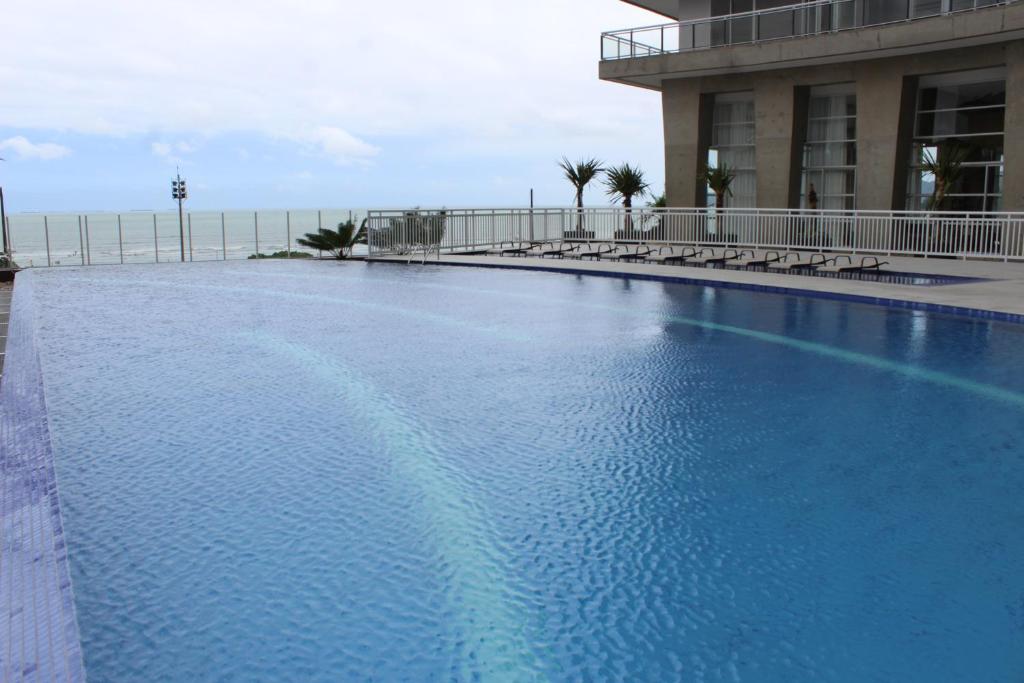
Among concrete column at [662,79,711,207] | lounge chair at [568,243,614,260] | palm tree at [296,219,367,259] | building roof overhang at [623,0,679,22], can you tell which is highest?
building roof overhang at [623,0,679,22]

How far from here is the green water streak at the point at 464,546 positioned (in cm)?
341

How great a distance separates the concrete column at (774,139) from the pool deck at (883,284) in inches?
244

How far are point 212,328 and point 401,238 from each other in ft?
37.6

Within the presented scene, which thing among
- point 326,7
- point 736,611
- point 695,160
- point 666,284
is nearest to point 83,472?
point 736,611

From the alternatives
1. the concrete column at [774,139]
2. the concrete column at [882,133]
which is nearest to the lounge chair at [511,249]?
the concrete column at [774,139]

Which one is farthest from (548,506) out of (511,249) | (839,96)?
(839,96)

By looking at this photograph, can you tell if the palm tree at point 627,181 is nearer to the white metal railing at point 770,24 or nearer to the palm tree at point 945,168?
the white metal railing at point 770,24

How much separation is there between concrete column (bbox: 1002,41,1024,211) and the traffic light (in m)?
35.1

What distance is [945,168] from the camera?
67.1 feet

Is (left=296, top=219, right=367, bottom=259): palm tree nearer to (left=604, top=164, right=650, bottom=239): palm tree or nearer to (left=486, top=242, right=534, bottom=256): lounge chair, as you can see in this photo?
(left=486, top=242, right=534, bottom=256): lounge chair

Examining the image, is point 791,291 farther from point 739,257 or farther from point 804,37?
point 804,37

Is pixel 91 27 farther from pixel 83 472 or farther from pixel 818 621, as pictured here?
pixel 818 621

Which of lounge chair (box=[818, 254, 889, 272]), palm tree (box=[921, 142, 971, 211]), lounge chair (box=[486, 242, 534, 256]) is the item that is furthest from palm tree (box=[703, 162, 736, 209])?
lounge chair (box=[818, 254, 889, 272])

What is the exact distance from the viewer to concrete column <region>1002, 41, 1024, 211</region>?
1875 cm
